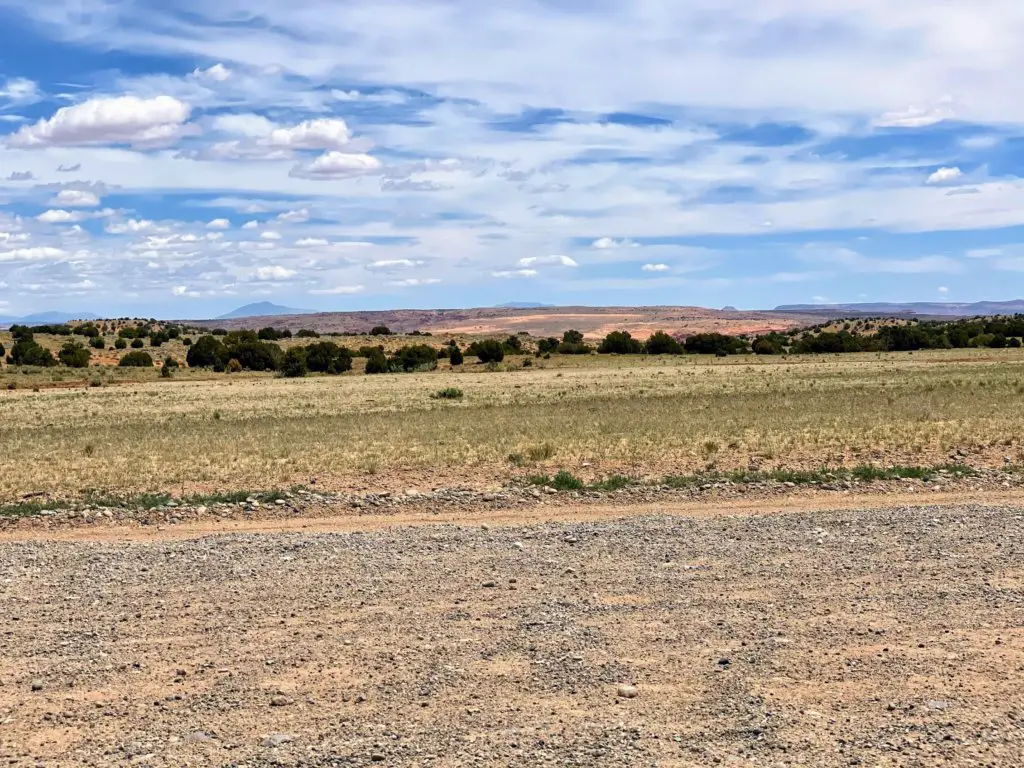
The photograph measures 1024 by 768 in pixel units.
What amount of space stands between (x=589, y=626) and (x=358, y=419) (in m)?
24.0

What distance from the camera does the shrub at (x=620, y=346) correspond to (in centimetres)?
9938

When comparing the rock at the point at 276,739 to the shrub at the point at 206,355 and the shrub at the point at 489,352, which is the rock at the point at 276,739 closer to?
the shrub at the point at 206,355

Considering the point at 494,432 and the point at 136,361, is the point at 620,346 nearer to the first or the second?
the point at 136,361

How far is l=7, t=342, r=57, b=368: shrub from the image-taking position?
73.1 metres

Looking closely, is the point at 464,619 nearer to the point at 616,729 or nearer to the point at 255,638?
the point at 255,638

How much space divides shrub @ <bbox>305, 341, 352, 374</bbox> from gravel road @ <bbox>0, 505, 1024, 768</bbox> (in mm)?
68955

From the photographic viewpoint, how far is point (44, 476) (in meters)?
17.2

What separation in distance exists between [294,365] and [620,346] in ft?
119

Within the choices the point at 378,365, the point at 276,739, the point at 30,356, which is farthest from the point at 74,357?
the point at 276,739

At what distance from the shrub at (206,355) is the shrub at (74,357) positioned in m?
7.55

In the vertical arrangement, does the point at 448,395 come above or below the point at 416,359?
below

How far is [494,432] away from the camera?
24.1 meters

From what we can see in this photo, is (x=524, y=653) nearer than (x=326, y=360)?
Yes

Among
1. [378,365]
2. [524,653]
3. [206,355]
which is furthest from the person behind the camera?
[206,355]
